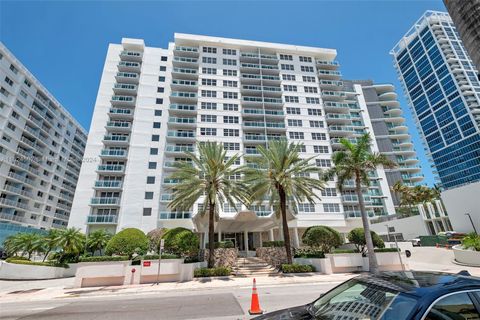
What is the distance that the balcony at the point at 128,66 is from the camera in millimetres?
46656

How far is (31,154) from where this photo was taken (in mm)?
53250

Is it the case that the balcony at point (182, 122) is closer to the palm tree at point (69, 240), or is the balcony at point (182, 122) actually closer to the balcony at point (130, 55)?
the balcony at point (130, 55)

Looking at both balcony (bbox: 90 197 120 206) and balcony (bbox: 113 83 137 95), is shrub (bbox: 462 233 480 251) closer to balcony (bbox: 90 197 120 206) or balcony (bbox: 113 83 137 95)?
balcony (bbox: 90 197 120 206)

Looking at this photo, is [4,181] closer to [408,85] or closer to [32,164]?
[32,164]

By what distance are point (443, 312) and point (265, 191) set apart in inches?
780

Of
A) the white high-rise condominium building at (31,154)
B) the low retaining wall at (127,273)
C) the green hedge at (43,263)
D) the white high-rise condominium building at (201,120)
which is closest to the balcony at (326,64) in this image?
the white high-rise condominium building at (201,120)

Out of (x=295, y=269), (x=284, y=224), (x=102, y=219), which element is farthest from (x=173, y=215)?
(x=295, y=269)

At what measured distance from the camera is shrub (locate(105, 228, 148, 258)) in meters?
19.5

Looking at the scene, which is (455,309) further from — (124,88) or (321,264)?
(124,88)

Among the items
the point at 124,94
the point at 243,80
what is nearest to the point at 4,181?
the point at 124,94

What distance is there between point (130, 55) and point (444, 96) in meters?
129

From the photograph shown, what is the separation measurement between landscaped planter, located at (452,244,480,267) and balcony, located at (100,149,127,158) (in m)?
46.1

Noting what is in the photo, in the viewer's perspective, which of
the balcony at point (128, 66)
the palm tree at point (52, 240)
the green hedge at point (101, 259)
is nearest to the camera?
the green hedge at point (101, 259)

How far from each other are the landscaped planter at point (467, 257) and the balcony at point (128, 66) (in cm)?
Result: 5668
